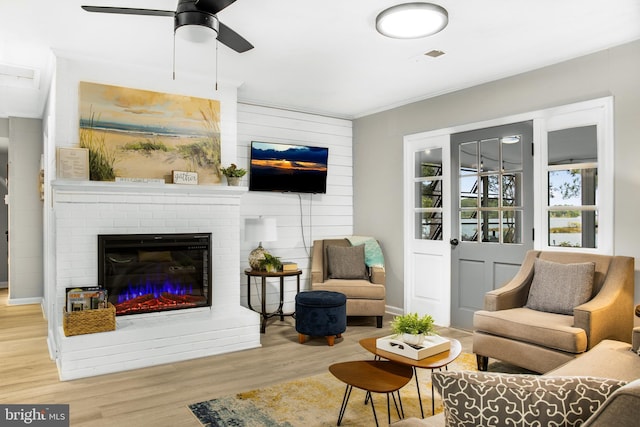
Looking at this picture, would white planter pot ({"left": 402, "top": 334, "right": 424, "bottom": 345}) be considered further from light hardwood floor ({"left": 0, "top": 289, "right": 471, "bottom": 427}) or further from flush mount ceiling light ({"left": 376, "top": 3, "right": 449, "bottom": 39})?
flush mount ceiling light ({"left": 376, "top": 3, "right": 449, "bottom": 39})

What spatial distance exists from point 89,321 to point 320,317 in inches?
75.0

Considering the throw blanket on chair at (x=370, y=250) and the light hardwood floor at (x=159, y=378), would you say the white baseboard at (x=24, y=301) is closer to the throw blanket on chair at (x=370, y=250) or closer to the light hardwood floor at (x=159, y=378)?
the light hardwood floor at (x=159, y=378)

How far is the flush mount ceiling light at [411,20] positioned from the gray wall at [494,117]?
4.81ft

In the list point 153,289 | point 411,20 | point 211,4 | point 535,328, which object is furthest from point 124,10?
point 535,328

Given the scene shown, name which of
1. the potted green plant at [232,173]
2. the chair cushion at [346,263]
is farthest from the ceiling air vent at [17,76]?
the chair cushion at [346,263]

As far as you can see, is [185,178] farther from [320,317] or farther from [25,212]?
[25,212]

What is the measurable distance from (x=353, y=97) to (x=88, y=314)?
11.4 ft

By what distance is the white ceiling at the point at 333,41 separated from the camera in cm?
297

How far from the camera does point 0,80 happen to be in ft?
15.2

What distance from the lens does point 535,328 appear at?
3.11 meters

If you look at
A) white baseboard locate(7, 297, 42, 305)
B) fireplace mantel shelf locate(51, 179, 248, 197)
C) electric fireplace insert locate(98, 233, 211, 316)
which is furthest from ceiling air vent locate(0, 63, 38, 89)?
white baseboard locate(7, 297, 42, 305)

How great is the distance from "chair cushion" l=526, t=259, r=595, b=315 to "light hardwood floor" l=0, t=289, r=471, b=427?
898 millimetres

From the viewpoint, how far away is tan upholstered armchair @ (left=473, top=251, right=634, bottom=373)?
298cm

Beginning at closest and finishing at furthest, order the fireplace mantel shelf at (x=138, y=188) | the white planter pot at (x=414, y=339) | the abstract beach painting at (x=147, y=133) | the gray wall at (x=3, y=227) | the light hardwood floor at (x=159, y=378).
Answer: the white planter pot at (x=414, y=339) → the light hardwood floor at (x=159, y=378) → the fireplace mantel shelf at (x=138, y=188) → the abstract beach painting at (x=147, y=133) → the gray wall at (x=3, y=227)
